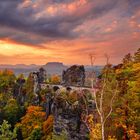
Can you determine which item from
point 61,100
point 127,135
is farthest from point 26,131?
point 127,135

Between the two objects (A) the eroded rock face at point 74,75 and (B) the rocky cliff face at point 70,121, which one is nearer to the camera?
(B) the rocky cliff face at point 70,121

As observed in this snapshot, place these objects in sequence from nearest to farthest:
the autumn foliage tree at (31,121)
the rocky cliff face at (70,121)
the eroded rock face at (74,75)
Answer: the rocky cliff face at (70,121) → the autumn foliage tree at (31,121) → the eroded rock face at (74,75)

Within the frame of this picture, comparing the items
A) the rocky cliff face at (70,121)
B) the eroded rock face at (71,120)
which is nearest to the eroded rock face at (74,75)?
the eroded rock face at (71,120)

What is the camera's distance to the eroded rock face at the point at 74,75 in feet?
320

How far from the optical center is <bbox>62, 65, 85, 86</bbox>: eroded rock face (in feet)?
320

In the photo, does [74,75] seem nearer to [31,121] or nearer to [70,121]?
[31,121]

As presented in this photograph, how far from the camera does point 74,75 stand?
334 ft

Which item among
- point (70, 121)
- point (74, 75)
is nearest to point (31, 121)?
point (70, 121)

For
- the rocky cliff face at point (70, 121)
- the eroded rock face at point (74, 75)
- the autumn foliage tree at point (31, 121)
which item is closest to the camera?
the rocky cliff face at point (70, 121)

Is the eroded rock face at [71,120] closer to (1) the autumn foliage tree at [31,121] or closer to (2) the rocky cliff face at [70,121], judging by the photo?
(2) the rocky cliff face at [70,121]

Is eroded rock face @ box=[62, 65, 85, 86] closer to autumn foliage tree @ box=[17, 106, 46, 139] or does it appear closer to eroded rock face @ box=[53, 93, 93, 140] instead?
autumn foliage tree @ box=[17, 106, 46, 139]

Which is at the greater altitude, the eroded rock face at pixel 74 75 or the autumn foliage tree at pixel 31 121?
the eroded rock face at pixel 74 75

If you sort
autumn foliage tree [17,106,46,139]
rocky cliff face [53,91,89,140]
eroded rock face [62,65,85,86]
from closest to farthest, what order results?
rocky cliff face [53,91,89,140], autumn foliage tree [17,106,46,139], eroded rock face [62,65,85,86]

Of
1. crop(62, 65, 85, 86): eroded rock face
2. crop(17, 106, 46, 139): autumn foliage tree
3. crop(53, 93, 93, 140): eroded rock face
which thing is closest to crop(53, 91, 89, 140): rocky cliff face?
crop(53, 93, 93, 140): eroded rock face
